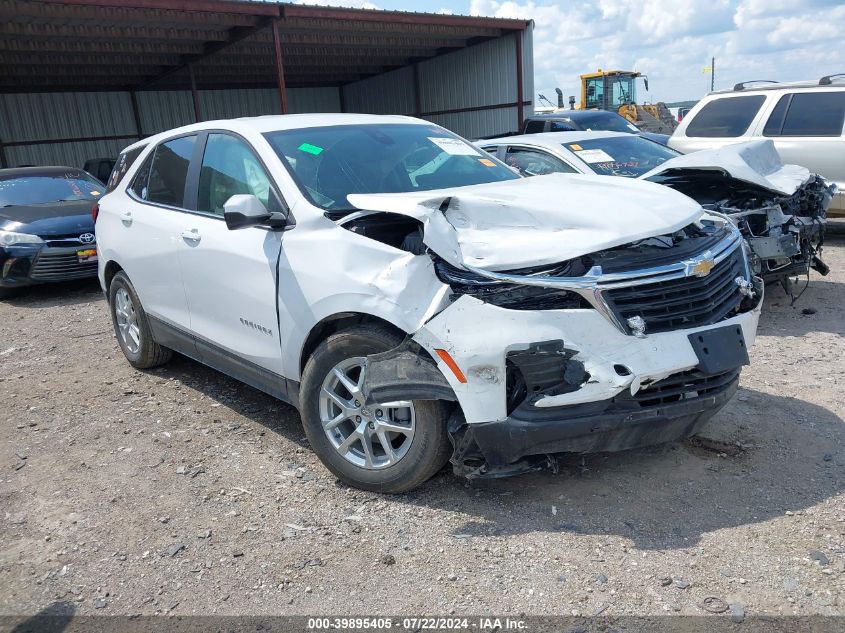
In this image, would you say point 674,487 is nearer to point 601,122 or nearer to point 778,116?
point 778,116

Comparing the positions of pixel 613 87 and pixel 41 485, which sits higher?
pixel 613 87

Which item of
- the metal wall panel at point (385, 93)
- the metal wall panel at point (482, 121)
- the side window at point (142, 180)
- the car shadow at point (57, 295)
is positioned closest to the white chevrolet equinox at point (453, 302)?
the side window at point (142, 180)

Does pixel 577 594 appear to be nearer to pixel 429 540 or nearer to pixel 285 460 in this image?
pixel 429 540

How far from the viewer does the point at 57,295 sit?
8.94 metres

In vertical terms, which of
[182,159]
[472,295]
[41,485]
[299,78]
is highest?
[299,78]

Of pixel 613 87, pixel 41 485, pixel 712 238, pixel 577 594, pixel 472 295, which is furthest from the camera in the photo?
pixel 613 87

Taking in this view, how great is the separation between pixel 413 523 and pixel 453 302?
105 cm

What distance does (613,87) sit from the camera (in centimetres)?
2758

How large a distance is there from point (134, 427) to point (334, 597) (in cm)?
238

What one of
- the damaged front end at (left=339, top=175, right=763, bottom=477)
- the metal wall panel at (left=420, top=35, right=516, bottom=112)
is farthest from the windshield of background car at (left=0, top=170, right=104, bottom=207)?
the metal wall panel at (left=420, top=35, right=516, bottom=112)

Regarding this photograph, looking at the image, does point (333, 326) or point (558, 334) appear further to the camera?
point (333, 326)

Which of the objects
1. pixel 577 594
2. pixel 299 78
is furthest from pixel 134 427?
pixel 299 78

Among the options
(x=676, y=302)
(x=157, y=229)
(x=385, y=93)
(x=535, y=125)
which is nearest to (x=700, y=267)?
(x=676, y=302)

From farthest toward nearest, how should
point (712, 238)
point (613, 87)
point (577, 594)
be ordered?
1. point (613, 87)
2. point (712, 238)
3. point (577, 594)
